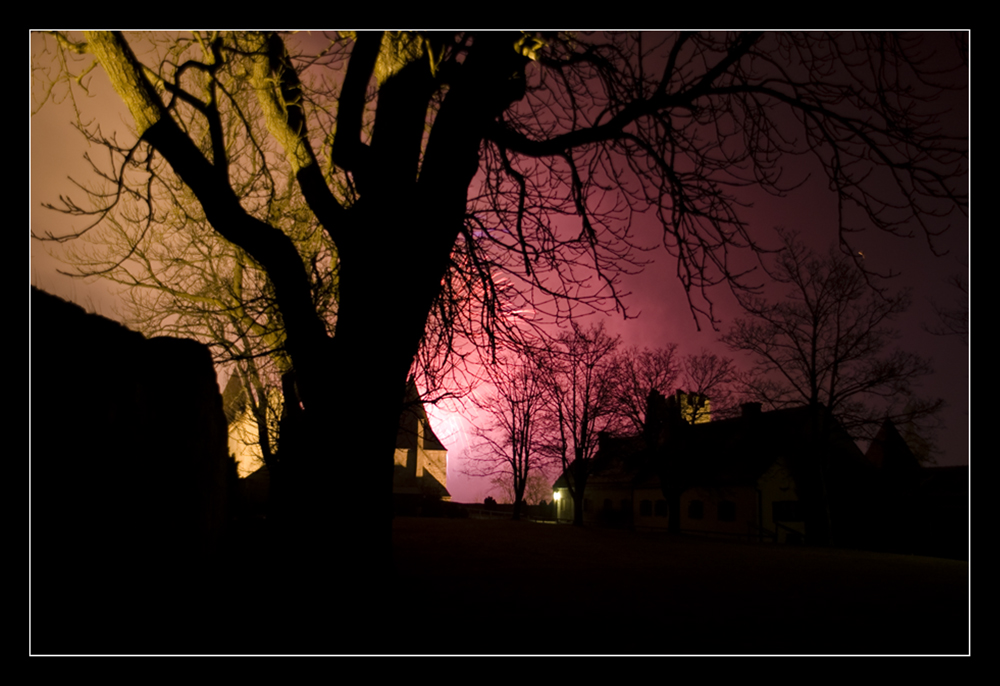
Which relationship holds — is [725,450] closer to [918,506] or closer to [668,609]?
[918,506]

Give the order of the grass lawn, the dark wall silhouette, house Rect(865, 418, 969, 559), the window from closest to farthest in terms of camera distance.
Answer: the dark wall silhouette, the grass lawn, house Rect(865, 418, 969, 559), the window

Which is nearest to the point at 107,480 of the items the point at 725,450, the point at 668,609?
the point at 668,609

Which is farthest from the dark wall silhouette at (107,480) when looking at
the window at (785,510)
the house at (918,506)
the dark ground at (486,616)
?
the window at (785,510)

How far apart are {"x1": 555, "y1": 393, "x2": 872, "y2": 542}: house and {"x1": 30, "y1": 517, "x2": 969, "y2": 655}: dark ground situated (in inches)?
890

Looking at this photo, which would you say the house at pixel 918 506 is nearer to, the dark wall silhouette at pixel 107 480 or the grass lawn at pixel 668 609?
the grass lawn at pixel 668 609

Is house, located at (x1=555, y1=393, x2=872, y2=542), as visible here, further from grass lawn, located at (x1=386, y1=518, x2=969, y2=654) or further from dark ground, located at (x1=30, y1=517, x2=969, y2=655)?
dark ground, located at (x1=30, y1=517, x2=969, y2=655)

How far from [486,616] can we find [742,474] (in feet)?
104

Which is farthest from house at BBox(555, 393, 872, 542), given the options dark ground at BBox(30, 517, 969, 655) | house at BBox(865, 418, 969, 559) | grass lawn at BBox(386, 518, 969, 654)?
dark ground at BBox(30, 517, 969, 655)

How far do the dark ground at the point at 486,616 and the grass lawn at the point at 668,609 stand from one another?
0.7 inches

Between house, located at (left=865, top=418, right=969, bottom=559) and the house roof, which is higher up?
the house roof

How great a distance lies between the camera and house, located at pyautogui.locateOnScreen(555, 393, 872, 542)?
97.1 feet

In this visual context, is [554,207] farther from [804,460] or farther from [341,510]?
[804,460]

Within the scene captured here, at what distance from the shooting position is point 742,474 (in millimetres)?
32562

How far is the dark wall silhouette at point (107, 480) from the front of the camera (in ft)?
11.4
